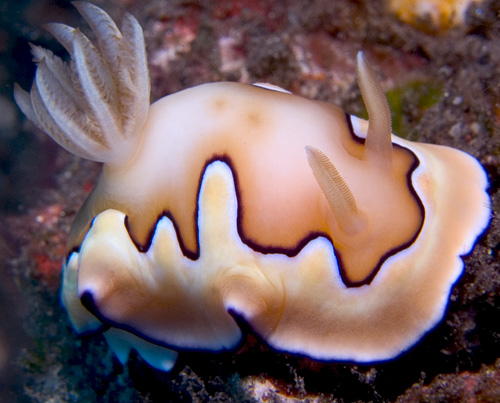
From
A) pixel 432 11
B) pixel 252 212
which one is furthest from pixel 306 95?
pixel 252 212

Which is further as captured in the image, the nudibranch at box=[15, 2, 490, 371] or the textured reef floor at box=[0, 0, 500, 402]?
the textured reef floor at box=[0, 0, 500, 402]

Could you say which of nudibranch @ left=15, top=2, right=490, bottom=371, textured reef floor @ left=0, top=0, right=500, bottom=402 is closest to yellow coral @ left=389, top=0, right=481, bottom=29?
textured reef floor @ left=0, top=0, right=500, bottom=402

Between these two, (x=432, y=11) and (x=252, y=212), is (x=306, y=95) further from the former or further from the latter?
(x=252, y=212)

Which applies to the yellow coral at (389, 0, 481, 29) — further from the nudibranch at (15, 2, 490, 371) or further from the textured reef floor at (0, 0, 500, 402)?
the nudibranch at (15, 2, 490, 371)

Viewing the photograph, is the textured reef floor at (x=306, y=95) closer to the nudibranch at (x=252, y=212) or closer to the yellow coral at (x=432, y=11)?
the yellow coral at (x=432, y=11)

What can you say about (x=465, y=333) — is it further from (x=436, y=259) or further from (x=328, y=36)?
(x=328, y=36)

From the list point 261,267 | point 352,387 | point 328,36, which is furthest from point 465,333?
point 328,36
